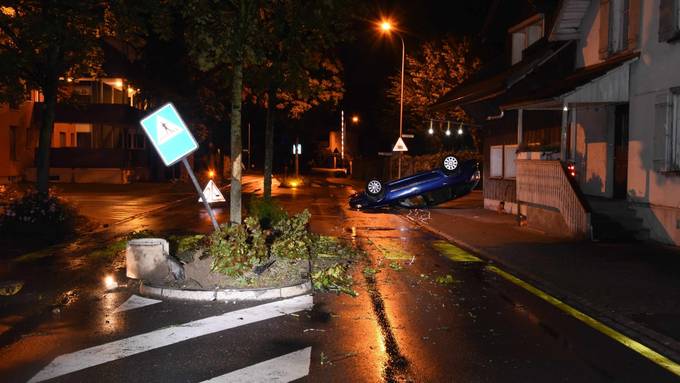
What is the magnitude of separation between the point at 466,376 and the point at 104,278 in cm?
696

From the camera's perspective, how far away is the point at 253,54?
10688 mm

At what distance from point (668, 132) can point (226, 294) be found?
33.8ft

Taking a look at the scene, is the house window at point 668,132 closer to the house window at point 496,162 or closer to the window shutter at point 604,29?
the window shutter at point 604,29

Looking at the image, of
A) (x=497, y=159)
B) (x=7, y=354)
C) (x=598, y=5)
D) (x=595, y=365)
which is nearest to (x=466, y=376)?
(x=595, y=365)

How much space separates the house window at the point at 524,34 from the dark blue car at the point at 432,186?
170 inches

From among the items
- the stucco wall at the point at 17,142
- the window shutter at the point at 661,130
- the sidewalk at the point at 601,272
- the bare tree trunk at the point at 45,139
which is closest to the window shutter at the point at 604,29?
Answer: the window shutter at the point at 661,130

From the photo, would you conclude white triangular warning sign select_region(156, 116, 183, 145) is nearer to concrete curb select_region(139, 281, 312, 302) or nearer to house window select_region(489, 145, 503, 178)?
concrete curb select_region(139, 281, 312, 302)

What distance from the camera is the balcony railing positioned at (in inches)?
590

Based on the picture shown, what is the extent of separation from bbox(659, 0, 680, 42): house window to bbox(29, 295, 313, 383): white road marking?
9878mm

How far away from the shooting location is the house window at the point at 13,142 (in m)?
37.2

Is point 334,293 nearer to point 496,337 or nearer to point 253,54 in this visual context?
point 496,337

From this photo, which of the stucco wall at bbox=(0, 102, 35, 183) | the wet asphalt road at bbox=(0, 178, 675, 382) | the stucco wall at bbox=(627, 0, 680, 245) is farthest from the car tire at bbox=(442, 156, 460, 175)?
the stucco wall at bbox=(0, 102, 35, 183)

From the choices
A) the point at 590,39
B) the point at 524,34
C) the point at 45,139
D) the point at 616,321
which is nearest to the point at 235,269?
the point at 616,321

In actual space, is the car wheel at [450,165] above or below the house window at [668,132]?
below
